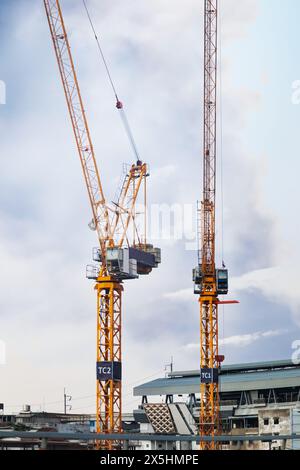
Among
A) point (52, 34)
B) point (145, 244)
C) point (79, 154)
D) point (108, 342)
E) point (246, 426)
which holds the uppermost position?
point (52, 34)

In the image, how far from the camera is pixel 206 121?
620 ft

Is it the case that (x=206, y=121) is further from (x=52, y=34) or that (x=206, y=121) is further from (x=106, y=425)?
(x=106, y=425)
